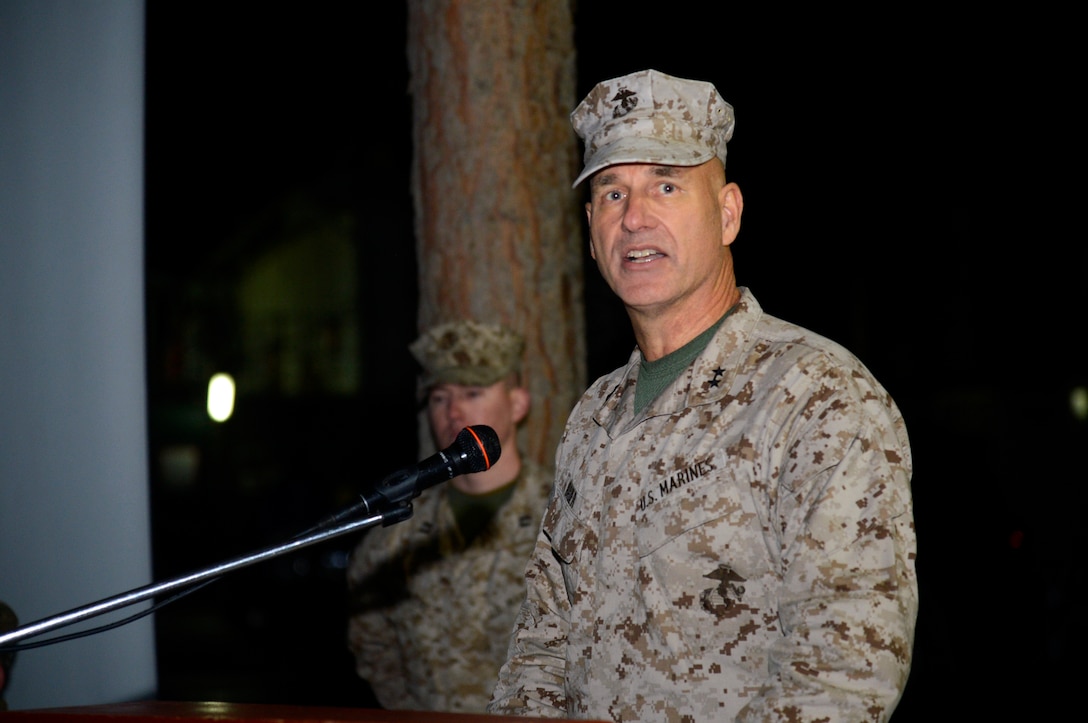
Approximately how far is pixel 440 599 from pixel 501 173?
4.98 ft

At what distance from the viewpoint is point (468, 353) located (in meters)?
3.73

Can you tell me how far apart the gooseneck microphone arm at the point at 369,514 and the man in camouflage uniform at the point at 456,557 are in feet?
5.62

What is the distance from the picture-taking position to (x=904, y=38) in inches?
290

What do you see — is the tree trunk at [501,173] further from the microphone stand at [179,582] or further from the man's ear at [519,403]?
the microphone stand at [179,582]

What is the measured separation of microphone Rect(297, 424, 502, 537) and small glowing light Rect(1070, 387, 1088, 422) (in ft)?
45.9

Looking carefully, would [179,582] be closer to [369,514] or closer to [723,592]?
[369,514]

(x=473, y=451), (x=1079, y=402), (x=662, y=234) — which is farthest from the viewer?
(x=1079, y=402)

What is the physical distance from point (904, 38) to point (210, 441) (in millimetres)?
18159

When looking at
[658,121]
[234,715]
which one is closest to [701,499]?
[658,121]

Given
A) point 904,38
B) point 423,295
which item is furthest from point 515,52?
point 904,38

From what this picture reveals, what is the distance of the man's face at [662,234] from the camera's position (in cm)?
207

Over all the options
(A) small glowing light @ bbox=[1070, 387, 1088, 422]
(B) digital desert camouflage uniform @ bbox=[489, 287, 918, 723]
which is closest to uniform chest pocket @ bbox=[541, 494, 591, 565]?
(B) digital desert camouflage uniform @ bbox=[489, 287, 918, 723]

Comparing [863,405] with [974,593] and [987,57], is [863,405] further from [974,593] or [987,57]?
[987,57]

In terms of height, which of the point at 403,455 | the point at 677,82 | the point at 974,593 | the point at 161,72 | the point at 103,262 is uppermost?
the point at 161,72
